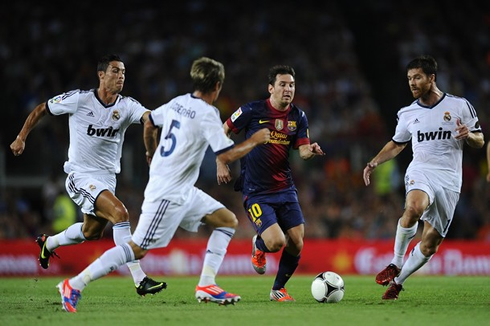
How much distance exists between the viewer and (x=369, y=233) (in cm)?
1834

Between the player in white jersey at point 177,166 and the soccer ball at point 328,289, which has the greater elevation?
the player in white jersey at point 177,166

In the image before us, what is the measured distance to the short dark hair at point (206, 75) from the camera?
25.0 feet

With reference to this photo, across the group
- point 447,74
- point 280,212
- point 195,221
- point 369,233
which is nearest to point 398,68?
point 447,74

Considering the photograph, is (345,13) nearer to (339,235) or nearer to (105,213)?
(339,235)

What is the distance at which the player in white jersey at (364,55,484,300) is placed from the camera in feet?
29.8

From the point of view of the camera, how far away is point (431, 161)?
30.2 feet

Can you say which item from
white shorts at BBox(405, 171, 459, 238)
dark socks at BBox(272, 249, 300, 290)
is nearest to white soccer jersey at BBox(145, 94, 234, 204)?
dark socks at BBox(272, 249, 300, 290)

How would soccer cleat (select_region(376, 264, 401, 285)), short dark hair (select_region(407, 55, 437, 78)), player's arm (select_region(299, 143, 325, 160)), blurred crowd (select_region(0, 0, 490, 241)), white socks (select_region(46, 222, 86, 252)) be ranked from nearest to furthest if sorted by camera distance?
1. player's arm (select_region(299, 143, 325, 160))
2. soccer cleat (select_region(376, 264, 401, 285))
3. short dark hair (select_region(407, 55, 437, 78))
4. white socks (select_region(46, 222, 86, 252))
5. blurred crowd (select_region(0, 0, 490, 241))

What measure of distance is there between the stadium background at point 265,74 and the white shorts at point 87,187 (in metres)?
7.63

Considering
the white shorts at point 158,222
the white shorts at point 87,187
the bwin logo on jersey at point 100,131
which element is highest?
the bwin logo on jersey at point 100,131

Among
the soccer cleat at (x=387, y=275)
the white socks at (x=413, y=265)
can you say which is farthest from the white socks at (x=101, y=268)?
the white socks at (x=413, y=265)

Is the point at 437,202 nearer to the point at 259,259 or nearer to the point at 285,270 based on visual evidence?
the point at 285,270

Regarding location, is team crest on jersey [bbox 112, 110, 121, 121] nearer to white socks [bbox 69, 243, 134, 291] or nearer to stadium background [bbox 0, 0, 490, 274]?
white socks [bbox 69, 243, 134, 291]

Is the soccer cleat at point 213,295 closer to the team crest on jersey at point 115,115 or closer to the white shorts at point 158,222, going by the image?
the white shorts at point 158,222
